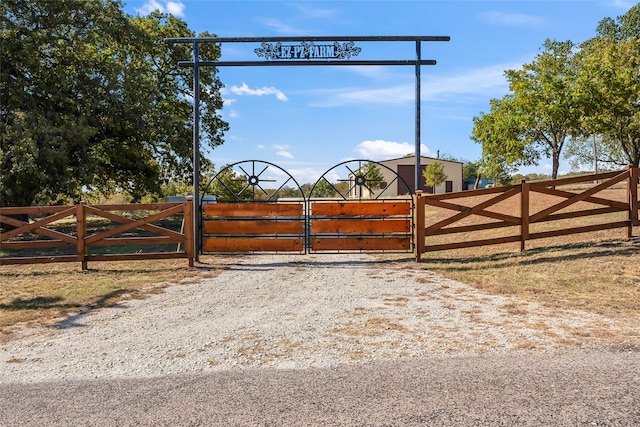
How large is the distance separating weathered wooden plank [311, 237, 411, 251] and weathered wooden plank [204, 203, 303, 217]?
0.93 metres

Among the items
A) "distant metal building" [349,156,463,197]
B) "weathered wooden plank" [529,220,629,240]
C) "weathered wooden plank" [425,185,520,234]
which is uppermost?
"distant metal building" [349,156,463,197]

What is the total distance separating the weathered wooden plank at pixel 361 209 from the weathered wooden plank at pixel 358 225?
17 cm

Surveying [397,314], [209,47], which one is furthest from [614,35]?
[397,314]

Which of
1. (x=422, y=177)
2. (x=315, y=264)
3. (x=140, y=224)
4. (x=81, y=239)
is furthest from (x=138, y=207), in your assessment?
(x=422, y=177)

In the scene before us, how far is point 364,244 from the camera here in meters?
11.4

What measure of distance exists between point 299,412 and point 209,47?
23.9m

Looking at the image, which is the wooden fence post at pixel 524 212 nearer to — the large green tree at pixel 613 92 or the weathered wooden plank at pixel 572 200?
the weathered wooden plank at pixel 572 200

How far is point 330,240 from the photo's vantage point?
11.5 metres

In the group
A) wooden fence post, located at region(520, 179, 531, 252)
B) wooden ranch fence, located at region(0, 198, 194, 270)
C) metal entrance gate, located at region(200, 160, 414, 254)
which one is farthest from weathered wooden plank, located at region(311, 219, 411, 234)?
wooden ranch fence, located at region(0, 198, 194, 270)

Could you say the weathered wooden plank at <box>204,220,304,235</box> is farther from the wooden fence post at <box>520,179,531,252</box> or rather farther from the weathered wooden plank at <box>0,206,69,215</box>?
the wooden fence post at <box>520,179,531,252</box>

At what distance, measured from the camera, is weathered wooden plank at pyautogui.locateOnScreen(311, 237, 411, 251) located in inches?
445

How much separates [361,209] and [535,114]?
70.3 ft

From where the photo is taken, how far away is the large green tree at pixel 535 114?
26656mm

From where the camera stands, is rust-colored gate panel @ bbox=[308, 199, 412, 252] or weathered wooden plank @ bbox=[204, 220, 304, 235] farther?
weathered wooden plank @ bbox=[204, 220, 304, 235]
